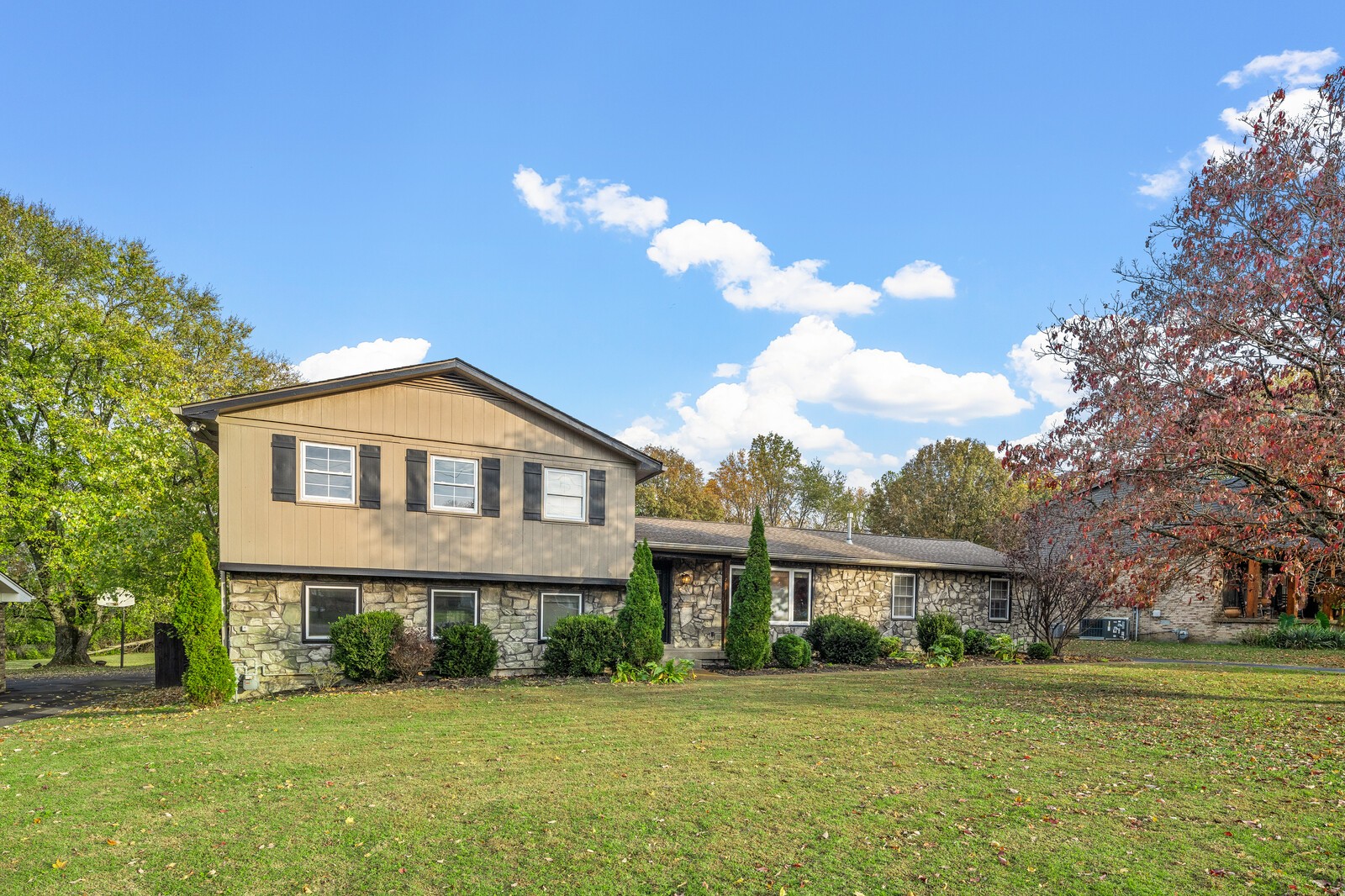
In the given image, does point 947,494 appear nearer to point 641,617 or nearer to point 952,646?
point 952,646

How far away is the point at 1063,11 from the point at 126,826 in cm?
1484

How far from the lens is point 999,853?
5359 mm

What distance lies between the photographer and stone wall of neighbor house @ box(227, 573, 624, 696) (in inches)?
542

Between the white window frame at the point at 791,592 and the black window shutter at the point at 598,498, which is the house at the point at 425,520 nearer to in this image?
the black window shutter at the point at 598,498

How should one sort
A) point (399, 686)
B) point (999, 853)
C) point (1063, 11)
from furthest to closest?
point (399, 686) → point (1063, 11) → point (999, 853)

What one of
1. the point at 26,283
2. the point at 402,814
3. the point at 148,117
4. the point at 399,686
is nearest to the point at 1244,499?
the point at 402,814

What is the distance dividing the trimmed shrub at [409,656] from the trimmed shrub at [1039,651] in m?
14.2

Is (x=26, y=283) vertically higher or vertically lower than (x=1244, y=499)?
higher

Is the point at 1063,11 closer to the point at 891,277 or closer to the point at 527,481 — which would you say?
the point at 891,277

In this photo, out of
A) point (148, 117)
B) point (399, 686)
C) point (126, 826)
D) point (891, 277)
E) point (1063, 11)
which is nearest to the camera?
point (126, 826)

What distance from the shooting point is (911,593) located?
21.2 meters

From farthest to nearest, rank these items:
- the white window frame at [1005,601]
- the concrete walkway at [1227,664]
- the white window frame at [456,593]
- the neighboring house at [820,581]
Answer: the white window frame at [1005,601] < the neighboring house at [820,581] < the concrete walkway at [1227,664] < the white window frame at [456,593]

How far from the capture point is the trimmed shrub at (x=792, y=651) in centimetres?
1706

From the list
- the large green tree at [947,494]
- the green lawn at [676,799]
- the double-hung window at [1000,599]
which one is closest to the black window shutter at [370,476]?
the green lawn at [676,799]
